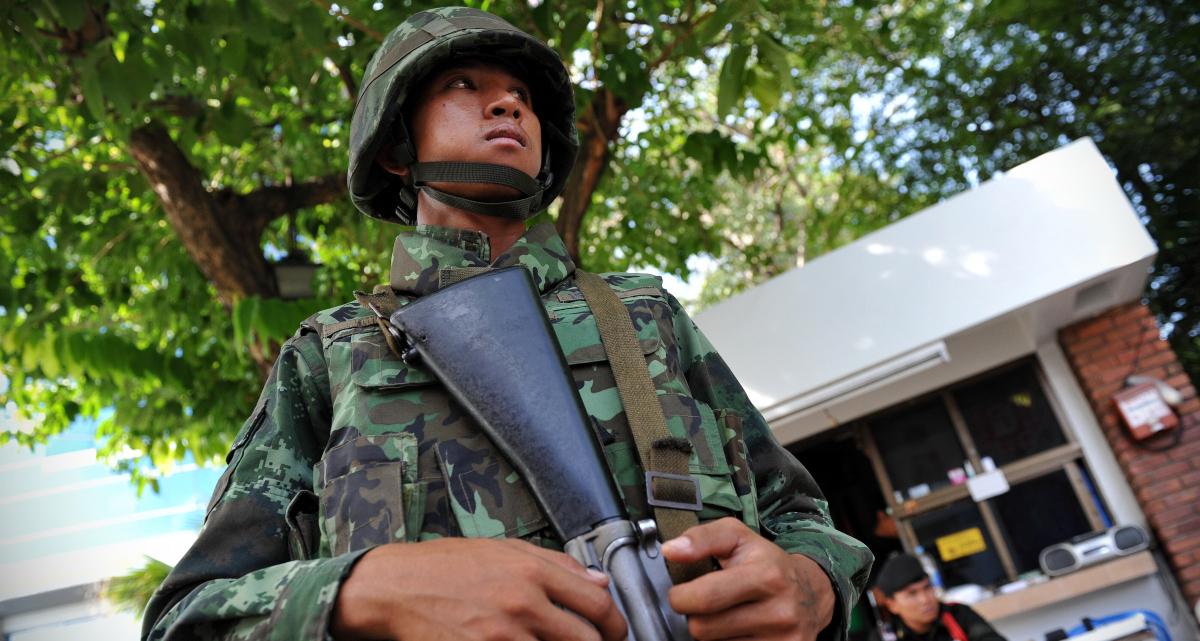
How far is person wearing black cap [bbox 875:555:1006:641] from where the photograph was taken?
541 centimetres

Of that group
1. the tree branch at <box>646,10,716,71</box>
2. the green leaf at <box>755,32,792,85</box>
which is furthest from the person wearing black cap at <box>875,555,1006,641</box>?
the green leaf at <box>755,32,792,85</box>

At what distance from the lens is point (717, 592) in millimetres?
902

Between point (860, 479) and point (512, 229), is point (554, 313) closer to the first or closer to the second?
point (512, 229)

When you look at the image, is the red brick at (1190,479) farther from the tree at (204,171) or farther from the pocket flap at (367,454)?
the pocket flap at (367,454)

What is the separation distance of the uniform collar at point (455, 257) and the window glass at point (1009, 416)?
7231mm

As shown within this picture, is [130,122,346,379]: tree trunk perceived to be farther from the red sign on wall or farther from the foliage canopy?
the red sign on wall

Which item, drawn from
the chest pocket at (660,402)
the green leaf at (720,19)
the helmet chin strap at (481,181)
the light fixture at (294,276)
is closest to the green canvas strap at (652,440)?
the chest pocket at (660,402)

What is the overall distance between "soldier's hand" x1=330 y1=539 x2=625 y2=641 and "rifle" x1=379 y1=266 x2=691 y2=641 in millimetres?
55

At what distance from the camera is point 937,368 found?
779 cm

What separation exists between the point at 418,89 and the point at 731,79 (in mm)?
1977

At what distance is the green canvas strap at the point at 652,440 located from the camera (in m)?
1.08

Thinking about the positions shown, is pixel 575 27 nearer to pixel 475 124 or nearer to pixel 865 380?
pixel 475 124

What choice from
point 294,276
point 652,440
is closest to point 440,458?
point 652,440

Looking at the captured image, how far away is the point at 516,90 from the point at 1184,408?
6.94m
